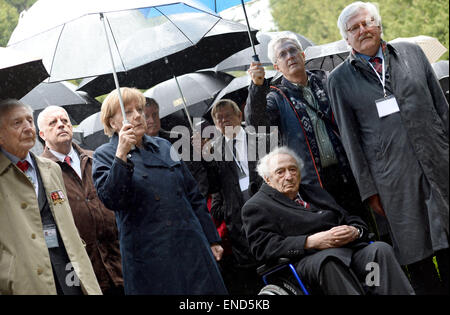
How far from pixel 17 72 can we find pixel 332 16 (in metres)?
12.2

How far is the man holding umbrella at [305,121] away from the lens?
438 centimetres

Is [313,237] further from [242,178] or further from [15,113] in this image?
[15,113]

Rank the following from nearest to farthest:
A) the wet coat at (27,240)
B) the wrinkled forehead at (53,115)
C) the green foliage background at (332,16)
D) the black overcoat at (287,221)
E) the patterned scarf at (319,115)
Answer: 1. the wet coat at (27,240)
2. the black overcoat at (287,221)
3. the patterned scarf at (319,115)
4. the wrinkled forehead at (53,115)
5. the green foliage background at (332,16)

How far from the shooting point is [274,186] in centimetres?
436

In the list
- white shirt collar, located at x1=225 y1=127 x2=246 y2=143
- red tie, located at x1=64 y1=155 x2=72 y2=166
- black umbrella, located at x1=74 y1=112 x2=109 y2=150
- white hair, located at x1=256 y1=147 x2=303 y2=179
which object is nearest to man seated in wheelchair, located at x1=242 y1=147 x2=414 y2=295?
white hair, located at x1=256 y1=147 x2=303 y2=179

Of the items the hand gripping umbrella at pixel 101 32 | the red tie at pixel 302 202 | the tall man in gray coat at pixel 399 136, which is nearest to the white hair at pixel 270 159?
the red tie at pixel 302 202

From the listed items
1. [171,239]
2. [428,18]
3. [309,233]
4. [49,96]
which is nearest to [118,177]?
[171,239]

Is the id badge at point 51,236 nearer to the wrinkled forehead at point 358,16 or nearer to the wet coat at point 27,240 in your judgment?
the wet coat at point 27,240

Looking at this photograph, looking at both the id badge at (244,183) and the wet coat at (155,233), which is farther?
the id badge at (244,183)

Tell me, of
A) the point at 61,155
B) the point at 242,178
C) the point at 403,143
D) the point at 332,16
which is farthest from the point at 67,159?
the point at 332,16

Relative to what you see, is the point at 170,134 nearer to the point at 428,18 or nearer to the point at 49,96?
the point at 49,96

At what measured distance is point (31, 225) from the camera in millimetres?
3408

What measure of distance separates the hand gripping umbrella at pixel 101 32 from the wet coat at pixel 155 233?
407 millimetres

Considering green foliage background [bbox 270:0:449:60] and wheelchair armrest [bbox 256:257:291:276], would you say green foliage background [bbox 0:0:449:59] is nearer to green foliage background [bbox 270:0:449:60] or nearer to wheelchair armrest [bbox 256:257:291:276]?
green foliage background [bbox 270:0:449:60]
